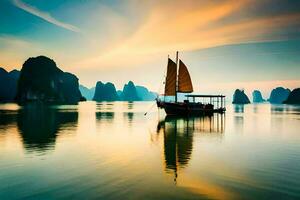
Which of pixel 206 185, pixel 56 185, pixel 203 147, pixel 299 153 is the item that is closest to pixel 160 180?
pixel 206 185

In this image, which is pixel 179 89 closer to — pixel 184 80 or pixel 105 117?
pixel 184 80

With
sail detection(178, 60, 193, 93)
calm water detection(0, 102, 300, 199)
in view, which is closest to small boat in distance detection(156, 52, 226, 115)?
sail detection(178, 60, 193, 93)

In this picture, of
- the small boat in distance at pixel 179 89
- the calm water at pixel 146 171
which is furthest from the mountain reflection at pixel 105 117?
the calm water at pixel 146 171

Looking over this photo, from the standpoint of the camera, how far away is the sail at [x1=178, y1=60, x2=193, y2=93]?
64312 mm

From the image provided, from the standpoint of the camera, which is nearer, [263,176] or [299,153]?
[263,176]

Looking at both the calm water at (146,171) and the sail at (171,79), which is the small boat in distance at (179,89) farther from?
the calm water at (146,171)

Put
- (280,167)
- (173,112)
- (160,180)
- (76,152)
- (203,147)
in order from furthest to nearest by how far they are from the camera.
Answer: (173,112)
(203,147)
(76,152)
(280,167)
(160,180)

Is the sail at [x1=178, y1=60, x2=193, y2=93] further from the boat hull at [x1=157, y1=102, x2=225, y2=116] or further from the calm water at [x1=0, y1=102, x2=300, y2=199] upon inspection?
the calm water at [x1=0, y1=102, x2=300, y2=199]

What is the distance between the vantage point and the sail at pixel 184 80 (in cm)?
6431

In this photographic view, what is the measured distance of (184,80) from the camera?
65375 millimetres

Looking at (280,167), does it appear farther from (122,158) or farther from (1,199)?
(1,199)

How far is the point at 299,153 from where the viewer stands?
Answer: 789 inches

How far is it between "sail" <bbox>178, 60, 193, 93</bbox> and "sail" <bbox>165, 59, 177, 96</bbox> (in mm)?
1501

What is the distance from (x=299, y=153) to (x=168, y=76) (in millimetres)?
45588
